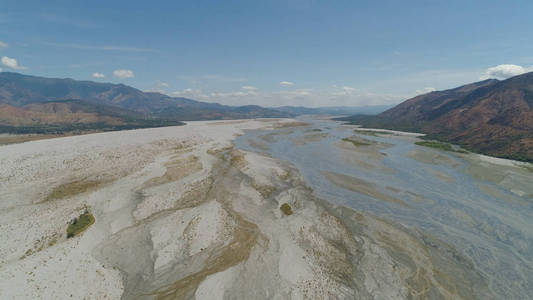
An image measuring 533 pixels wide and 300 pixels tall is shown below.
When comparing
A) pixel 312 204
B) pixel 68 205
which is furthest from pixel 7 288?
pixel 312 204

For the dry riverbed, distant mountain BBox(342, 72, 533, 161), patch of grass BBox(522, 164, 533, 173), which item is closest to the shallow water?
patch of grass BBox(522, 164, 533, 173)

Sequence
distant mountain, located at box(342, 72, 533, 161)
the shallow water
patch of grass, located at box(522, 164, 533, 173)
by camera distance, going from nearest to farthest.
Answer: the shallow water
patch of grass, located at box(522, 164, 533, 173)
distant mountain, located at box(342, 72, 533, 161)

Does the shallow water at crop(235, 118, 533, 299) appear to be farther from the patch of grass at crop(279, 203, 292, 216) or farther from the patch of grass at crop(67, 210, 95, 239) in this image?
the patch of grass at crop(67, 210, 95, 239)

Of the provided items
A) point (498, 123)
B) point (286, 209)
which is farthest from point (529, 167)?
point (286, 209)

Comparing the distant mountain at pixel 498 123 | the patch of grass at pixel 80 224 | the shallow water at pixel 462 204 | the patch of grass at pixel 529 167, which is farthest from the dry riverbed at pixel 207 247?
the distant mountain at pixel 498 123

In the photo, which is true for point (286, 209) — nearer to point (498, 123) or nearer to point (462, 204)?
point (462, 204)

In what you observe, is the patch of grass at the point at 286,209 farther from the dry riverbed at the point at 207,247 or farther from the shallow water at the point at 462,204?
the shallow water at the point at 462,204
